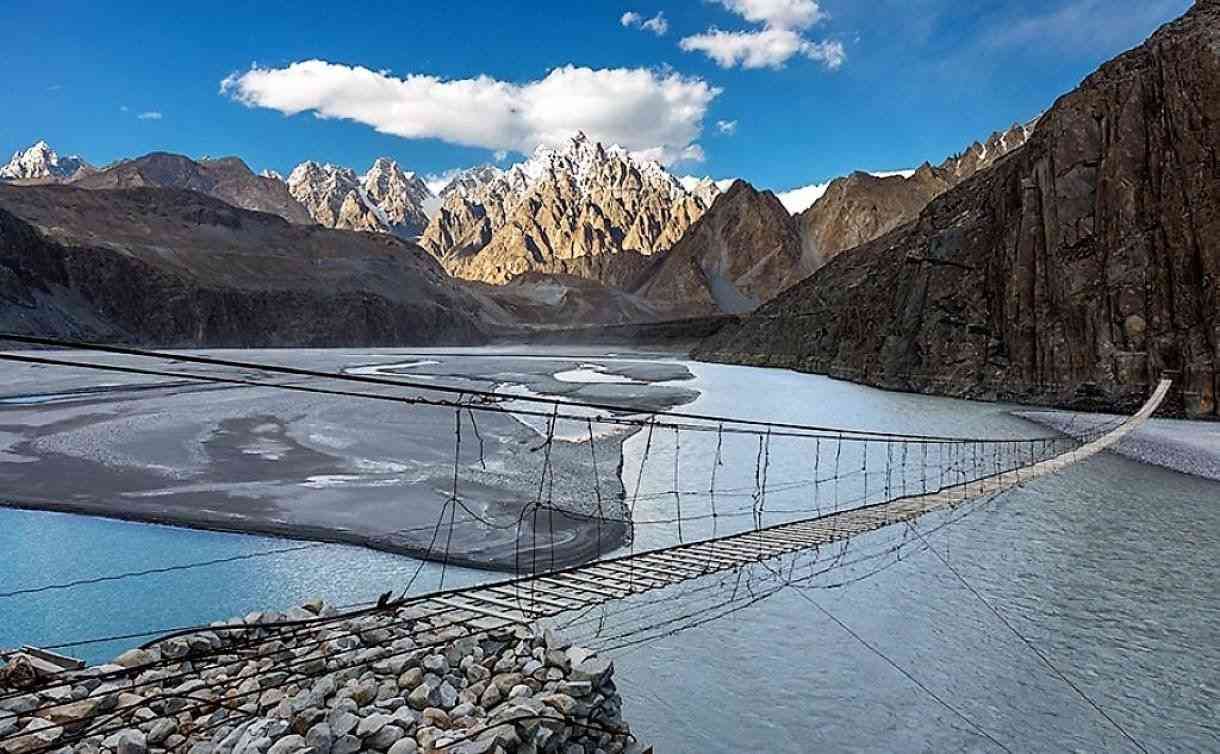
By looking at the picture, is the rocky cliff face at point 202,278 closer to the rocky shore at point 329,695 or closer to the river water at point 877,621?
the river water at point 877,621

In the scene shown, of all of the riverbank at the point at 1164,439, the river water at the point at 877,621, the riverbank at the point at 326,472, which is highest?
the riverbank at the point at 1164,439

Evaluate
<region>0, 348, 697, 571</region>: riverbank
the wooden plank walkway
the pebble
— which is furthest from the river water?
the pebble

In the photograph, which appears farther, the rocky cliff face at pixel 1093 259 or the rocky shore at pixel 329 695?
the rocky cliff face at pixel 1093 259

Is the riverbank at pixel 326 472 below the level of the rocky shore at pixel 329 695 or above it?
below

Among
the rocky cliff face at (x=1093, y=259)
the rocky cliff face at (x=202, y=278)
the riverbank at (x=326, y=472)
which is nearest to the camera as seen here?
the riverbank at (x=326, y=472)

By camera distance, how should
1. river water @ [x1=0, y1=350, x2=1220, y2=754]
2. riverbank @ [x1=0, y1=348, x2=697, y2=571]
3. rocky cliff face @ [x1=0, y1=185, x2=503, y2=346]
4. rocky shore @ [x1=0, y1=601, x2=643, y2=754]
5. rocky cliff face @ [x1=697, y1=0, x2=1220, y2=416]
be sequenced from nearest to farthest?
rocky shore @ [x1=0, y1=601, x2=643, y2=754] < river water @ [x1=0, y1=350, x2=1220, y2=754] < riverbank @ [x1=0, y1=348, x2=697, y2=571] < rocky cliff face @ [x1=697, y1=0, x2=1220, y2=416] < rocky cliff face @ [x1=0, y1=185, x2=503, y2=346]

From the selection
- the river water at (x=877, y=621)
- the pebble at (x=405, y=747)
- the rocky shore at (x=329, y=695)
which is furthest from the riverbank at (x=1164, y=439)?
the pebble at (x=405, y=747)

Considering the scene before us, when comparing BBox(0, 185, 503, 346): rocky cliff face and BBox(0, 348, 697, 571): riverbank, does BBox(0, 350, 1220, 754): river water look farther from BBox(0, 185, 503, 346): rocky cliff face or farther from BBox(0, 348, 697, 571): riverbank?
BBox(0, 185, 503, 346): rocky cliff face

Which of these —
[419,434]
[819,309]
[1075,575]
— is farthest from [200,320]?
[1075,575]
